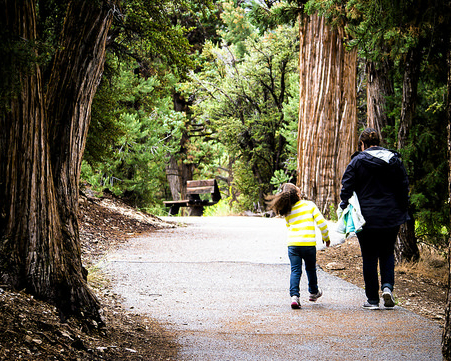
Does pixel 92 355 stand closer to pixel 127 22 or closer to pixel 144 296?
pixel 144 296

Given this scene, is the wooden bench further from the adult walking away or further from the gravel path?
the adult walking away

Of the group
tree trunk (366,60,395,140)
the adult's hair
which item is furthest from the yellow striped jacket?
tree trunk (366,60,395,140)

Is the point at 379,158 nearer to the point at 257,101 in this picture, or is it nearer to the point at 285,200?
the point at 285,200

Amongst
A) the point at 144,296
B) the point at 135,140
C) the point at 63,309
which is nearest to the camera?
the point at 63,309

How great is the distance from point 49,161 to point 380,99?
21.3ft

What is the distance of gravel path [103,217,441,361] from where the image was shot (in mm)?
4449

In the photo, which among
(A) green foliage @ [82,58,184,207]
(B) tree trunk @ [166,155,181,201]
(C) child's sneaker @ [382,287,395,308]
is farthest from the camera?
(B) tree trunk @ [166,155,181,201]

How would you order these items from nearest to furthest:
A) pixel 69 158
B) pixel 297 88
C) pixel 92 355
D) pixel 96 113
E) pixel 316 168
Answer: pixel 92 355
pixel 69 158
pixel 96 113
pixel 316 168
pixel 297 88

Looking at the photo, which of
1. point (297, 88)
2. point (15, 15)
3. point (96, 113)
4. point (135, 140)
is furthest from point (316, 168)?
point (15, 15)

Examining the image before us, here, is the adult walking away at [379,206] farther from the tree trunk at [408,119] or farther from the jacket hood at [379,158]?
the tree trunk at [408,119]

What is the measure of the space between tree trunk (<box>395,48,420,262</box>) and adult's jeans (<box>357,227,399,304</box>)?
2267mm

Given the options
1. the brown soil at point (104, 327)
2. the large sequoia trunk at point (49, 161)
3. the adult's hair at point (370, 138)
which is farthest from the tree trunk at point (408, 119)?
the large sequoia trunk at point (49, 161)

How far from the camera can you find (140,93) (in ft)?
62.8

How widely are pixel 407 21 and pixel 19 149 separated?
17.1 feet
